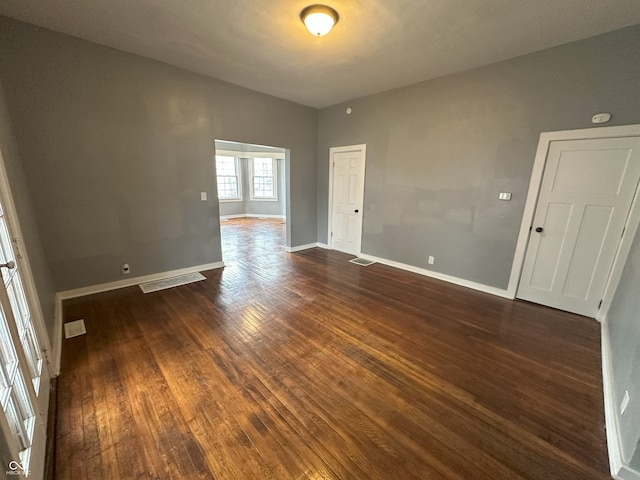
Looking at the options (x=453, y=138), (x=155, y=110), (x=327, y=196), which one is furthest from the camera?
(x=327, y=196)

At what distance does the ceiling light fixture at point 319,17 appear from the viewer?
2123 millimetres

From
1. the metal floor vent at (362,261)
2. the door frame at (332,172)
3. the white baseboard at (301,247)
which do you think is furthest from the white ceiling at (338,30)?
the white baseboard at (301,247)

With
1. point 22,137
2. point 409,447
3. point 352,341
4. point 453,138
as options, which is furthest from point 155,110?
point 409,447

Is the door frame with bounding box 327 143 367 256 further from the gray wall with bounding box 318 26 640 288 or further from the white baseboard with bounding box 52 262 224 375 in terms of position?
the white baseboard with bounding box 52 262 224 375

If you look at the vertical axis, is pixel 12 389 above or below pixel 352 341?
above

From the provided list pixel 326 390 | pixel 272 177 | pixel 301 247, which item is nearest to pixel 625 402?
pixel 326 390

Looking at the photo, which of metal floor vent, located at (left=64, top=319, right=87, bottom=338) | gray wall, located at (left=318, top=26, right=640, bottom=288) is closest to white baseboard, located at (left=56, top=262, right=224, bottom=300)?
metal floor vent, located at (left=64, top=319, right=87, bottom=338)

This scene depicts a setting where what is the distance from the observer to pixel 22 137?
2578 mm

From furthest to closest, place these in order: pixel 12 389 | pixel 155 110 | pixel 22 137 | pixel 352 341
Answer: pixel 155 110 < pixel 22 137 < pixel 352 341 < pixel 12 389

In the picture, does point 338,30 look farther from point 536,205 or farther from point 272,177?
point 272,177

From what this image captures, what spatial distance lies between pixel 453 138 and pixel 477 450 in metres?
3.54

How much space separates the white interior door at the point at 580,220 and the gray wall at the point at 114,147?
4.27 m

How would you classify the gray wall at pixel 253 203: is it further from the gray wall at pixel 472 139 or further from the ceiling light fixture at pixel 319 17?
the ceiling light fixture at pixel 319 17

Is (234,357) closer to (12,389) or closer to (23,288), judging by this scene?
(12,389)
